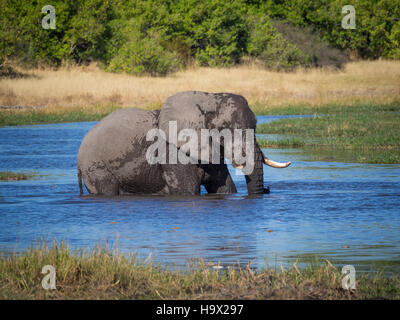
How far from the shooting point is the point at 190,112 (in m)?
11.7

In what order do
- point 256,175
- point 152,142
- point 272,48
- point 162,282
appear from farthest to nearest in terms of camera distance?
point 272,48
point 152,142
point 256,175
point 162,282

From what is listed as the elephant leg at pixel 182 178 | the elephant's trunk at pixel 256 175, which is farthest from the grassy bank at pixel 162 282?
the elephant leg at pixel 182 178

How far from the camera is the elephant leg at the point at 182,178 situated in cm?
1181

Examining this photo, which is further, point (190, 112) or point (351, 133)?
point (351, 133)

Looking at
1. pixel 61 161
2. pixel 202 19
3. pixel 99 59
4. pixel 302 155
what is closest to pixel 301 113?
pixel 302 155

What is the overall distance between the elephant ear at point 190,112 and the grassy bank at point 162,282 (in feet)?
15.9

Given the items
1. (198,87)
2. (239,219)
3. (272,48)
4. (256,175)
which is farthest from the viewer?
(272,48)

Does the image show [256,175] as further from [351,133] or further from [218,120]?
[351,133]

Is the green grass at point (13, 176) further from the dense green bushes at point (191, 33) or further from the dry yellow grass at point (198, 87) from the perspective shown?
the dense green bushes at point (191, 33)

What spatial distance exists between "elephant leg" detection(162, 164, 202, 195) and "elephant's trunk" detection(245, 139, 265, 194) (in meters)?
0.82

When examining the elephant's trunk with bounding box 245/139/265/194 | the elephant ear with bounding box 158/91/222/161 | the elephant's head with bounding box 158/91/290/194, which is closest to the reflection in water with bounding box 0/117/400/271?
the elephant's trunk with bounding box 245/139/265/194

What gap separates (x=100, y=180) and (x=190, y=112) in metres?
1.87

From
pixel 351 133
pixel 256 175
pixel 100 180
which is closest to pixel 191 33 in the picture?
pixel 351 133

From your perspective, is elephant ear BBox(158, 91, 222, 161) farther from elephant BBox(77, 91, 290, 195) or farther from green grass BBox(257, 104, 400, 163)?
green grass BBox(257, 104, 400, 163)
